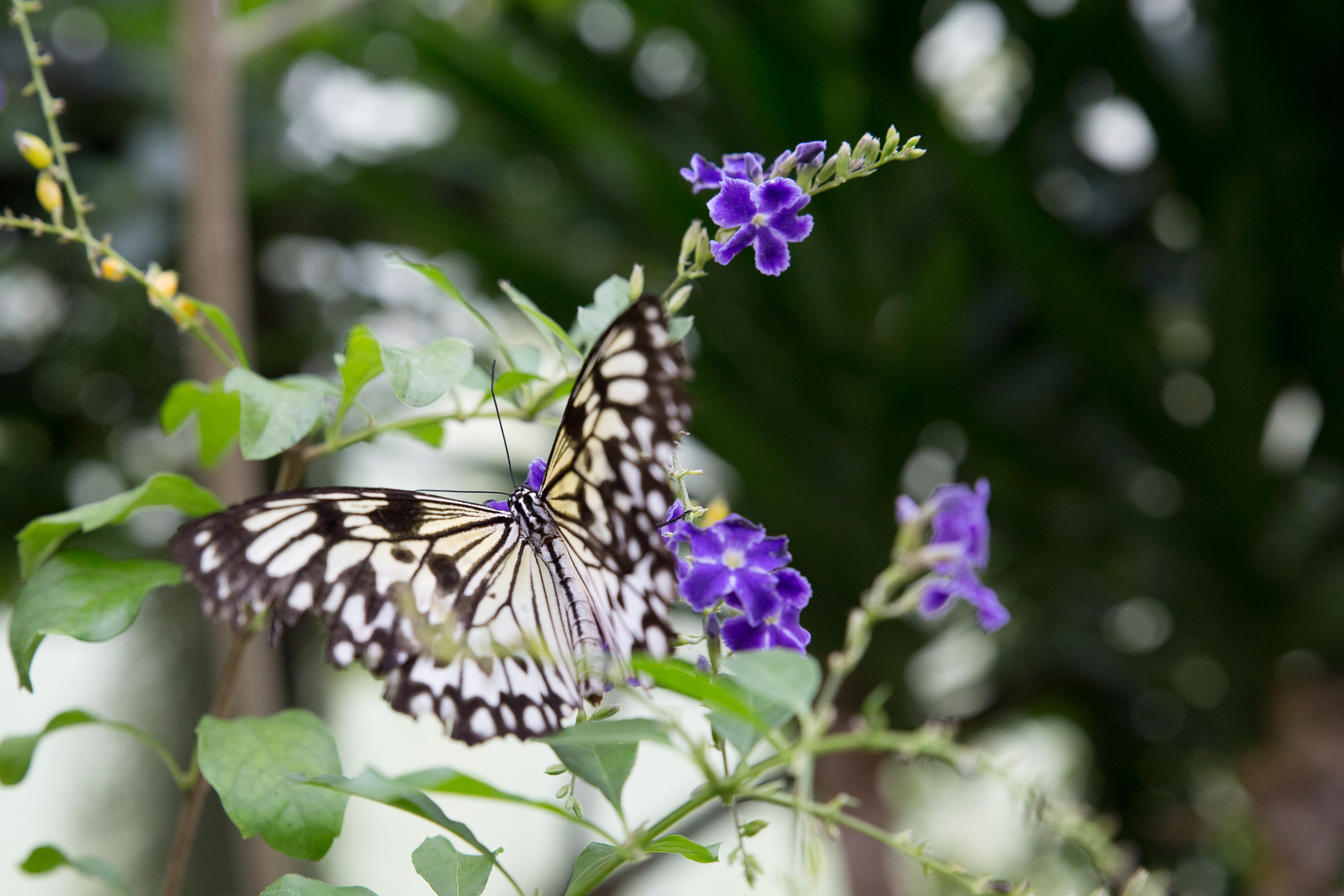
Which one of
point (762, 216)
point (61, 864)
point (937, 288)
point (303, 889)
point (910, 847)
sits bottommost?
point (61, 864)

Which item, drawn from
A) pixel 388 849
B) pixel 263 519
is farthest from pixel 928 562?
pixel 388 849

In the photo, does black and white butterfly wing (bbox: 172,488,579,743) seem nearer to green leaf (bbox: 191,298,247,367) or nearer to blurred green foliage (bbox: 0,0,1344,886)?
green leaf (bbox: 191,298,247,367)

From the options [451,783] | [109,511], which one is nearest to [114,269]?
[109,511]

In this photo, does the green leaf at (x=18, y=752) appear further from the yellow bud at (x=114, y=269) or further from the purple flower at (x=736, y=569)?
the purple flower at (x=736, y=569)

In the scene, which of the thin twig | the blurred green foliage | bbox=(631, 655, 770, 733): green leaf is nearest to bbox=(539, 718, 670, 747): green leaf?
bbox=(631, 655, 770, 733): green leaf

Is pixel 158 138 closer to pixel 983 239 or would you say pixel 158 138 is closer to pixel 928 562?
pixel 983 239

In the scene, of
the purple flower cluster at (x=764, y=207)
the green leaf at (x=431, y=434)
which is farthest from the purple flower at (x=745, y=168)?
the green leaf at (x=431, y=434)

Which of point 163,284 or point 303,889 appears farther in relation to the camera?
point 163,284

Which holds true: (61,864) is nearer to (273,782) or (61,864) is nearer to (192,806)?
(192,806)
